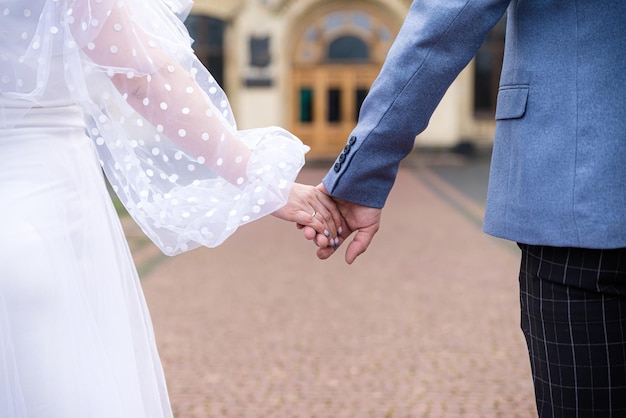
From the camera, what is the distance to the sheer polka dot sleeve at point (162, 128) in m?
1.80

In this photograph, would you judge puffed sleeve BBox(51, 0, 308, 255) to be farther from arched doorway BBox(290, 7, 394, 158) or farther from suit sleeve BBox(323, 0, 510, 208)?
arched doorway BBox(290, 7, 394, 158)

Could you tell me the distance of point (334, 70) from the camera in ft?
68.4

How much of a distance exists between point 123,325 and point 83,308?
140 mm

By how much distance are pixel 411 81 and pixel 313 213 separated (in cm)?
52

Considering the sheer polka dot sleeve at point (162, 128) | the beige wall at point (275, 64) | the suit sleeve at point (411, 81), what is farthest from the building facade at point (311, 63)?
the sheer polka dot sleeve at point (162, 128)

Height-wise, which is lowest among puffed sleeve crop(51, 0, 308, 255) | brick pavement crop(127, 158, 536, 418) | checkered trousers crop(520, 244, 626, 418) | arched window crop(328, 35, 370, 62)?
brick pavement crop(127, 158, 536, 418)

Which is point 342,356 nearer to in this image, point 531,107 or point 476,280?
point 476,280

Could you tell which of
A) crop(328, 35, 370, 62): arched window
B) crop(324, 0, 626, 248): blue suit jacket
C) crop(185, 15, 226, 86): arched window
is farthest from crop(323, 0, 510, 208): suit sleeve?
crop(185, 15, 226, 86): arched window

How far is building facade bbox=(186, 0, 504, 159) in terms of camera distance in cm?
2048

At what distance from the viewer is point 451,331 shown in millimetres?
5137

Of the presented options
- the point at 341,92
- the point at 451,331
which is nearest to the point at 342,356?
the point at 451,331

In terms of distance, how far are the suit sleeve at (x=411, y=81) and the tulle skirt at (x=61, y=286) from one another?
0.65m

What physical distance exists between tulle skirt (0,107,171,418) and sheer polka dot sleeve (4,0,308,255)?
2.9 inches

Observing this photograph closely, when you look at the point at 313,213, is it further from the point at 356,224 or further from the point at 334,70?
the point at 334,70
